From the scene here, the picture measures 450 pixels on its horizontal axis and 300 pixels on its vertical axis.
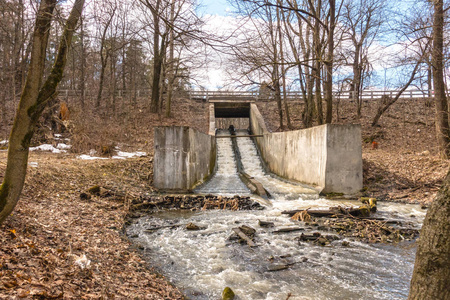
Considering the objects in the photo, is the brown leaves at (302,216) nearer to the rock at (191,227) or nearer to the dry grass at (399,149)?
the rock at (191,227)

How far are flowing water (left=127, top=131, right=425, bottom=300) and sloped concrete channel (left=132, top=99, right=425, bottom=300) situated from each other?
1cm

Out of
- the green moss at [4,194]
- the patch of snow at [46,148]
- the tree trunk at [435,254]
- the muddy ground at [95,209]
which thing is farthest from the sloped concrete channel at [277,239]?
the patch of snow at [46,148]

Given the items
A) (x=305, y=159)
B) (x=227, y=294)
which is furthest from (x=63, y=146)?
(x=227, y=294)

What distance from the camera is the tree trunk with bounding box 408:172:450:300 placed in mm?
1843

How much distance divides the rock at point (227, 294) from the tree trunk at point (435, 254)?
2.10 m

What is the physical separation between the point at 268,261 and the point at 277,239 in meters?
1.12

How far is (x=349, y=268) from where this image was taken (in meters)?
4.47

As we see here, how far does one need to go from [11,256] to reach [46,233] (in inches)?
45.0

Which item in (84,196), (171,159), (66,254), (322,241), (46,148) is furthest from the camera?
(46,148)

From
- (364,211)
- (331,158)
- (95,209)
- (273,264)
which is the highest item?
(331,158)

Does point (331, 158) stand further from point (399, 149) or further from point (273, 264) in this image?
point (399, 149)

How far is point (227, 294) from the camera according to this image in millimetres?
3535

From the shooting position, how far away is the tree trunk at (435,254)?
1.84 meters

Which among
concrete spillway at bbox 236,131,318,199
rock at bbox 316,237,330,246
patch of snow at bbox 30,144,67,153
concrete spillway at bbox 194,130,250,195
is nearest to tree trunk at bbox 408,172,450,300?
rock at bbox 316,237,330,246
